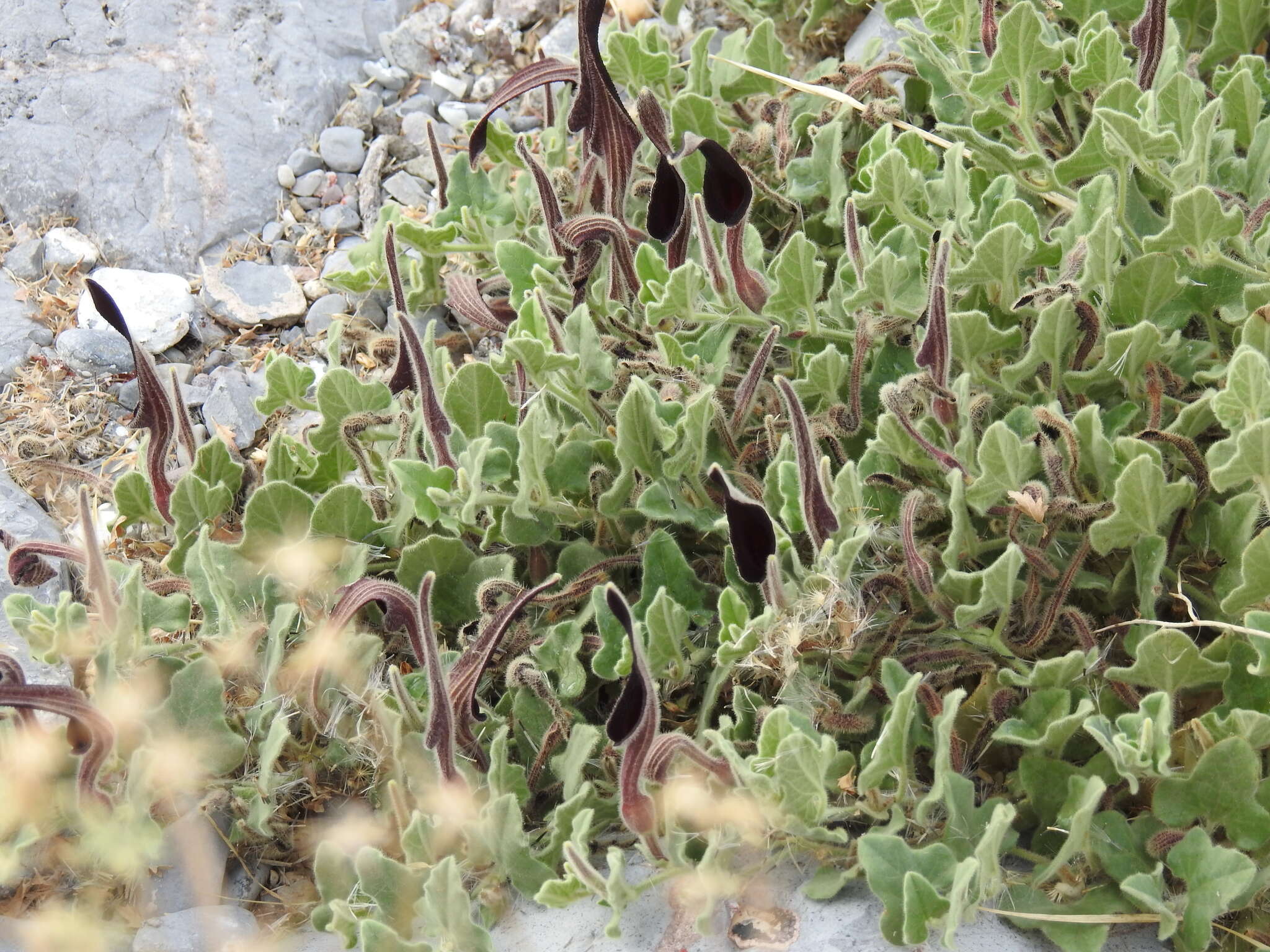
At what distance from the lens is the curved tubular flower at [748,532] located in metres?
1.57

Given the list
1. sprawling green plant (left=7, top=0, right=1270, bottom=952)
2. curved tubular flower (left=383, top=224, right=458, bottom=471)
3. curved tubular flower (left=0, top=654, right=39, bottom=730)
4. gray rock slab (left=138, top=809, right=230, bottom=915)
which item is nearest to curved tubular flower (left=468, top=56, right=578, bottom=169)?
sprawling green plant (left=7, top=0, right=1270, bottom=952)

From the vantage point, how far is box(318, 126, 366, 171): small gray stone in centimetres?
315

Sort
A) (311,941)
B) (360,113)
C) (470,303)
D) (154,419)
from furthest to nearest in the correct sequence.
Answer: (360,113) → (470,303) → (154,419) → (311,941)

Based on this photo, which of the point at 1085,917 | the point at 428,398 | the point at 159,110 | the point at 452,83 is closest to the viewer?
the point at 1085,917

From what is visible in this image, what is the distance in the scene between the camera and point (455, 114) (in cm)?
324

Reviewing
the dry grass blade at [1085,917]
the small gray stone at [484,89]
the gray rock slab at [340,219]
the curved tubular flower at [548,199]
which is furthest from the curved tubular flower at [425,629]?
the small gray stone at [484,89]

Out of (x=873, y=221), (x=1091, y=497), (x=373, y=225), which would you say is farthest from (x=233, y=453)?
(x=1091, y=497)

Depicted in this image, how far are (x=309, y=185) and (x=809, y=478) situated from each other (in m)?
1.92

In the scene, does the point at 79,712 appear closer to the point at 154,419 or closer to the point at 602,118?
the point at 154,419

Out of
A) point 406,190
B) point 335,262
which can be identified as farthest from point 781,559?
point 406,190

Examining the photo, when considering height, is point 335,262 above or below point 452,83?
below

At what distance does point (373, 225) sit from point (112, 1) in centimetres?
96

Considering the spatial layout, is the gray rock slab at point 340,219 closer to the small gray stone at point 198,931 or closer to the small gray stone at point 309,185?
the small gray stone at point 309,185

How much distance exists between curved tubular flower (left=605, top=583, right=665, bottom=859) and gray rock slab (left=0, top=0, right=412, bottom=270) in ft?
6.30
